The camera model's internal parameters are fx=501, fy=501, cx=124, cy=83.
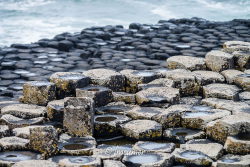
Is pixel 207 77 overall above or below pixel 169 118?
above

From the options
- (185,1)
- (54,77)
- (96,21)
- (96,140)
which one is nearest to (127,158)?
(96,140)

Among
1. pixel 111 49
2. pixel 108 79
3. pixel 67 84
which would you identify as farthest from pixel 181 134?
pixel 111 49

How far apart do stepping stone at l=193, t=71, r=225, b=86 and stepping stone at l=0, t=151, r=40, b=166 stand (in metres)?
2.21

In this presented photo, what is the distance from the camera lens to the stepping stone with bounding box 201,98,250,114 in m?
4.44

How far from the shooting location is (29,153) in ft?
12.1

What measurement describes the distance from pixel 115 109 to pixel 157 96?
1.41ft

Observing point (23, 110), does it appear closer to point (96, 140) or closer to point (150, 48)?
point (96, 140)

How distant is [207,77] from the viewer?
5.36 meters

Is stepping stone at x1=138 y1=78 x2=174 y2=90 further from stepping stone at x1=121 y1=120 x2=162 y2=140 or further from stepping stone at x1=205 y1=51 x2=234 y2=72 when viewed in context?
stepping stone at x1=121 y1=120 x2=162 y2=140

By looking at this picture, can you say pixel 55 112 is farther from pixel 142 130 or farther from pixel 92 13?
pixel 92 13

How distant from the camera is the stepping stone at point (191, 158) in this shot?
3520mm

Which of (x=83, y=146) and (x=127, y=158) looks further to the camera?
(x=83, y=146)

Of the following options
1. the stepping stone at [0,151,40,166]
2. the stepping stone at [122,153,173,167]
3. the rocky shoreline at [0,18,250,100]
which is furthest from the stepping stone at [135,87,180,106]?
the rocky shoreline at [0,18,250,100]

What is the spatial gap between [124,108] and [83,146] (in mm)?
963
